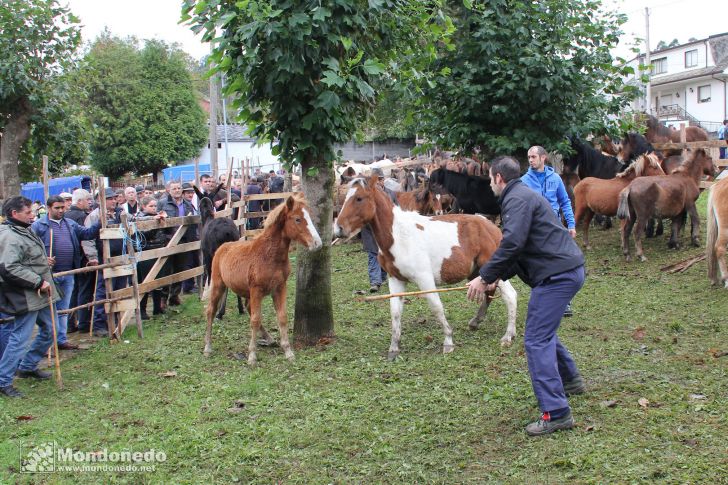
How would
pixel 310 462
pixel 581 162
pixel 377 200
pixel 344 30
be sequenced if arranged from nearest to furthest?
pixel 310 462 → pixel 344 30 → pixel 377 200 → pixel 581 162

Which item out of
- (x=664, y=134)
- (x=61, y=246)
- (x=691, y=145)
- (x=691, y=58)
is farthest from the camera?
(x=691, y=58)

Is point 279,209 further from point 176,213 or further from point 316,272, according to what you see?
point 176,213

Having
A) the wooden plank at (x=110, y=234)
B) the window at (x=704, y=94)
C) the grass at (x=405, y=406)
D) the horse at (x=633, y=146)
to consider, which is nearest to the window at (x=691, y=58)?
the window at (x=704, y=94)

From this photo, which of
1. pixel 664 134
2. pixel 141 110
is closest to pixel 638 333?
pixel 664 134

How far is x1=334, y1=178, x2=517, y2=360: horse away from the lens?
7.67 meters

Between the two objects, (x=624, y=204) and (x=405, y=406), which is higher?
(x=624, y=204)

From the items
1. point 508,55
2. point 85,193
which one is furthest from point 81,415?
point 508,55

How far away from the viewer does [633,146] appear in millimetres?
15422

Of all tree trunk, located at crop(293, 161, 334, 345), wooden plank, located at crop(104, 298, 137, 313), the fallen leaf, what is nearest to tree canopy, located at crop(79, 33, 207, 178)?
wooden plank, located at crop(104, 298, 137, 313)

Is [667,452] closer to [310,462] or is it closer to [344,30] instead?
[310,462]

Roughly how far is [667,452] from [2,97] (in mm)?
13009

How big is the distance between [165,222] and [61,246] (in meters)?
2.38

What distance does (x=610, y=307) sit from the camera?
929cm

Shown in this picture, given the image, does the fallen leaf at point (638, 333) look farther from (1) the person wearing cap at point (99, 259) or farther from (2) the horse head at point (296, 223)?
Answer: (1) the person wearing cap at point (99, 259)
